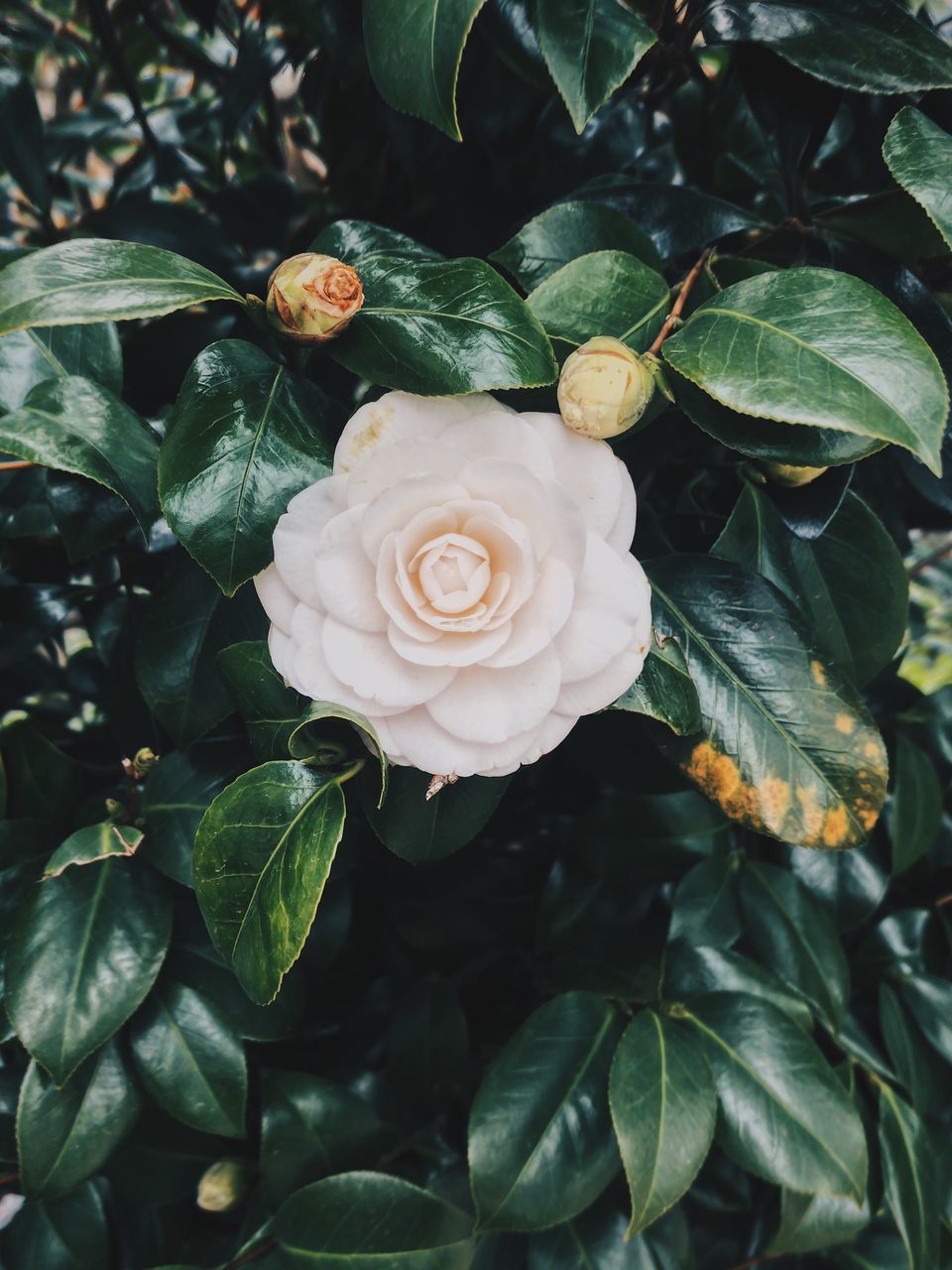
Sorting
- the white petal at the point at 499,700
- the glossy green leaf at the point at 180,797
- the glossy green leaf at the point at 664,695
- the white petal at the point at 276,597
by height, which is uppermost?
the white petal at the point at 276,597

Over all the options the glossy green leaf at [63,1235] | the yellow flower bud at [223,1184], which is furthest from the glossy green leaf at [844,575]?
the glossy green leaf at [63,1235]

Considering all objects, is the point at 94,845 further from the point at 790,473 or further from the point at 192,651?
the point at 790,473

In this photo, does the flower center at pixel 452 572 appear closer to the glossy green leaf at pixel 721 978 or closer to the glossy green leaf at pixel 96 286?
the glossy green leaf at pixel 96 286

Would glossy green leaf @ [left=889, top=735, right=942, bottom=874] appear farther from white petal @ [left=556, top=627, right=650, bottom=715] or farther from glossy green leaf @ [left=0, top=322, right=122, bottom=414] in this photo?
glossy green leaf @ [left=0, top=322, right=122, bottom=414]

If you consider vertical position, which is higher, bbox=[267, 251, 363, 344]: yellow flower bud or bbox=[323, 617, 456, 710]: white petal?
bbox=[267, 251, 363, 344]: yellow flower bud

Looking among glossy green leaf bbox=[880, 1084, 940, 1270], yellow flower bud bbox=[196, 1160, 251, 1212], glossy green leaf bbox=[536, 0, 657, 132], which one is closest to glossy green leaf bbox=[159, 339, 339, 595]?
glossy green leaf bbox=[536, 0, 657, 132]

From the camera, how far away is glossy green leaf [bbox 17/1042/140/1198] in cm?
62

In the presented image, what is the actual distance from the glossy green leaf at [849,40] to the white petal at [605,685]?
368mm

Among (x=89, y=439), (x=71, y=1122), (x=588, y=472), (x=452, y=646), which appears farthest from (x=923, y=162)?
(x=71, y=1122)

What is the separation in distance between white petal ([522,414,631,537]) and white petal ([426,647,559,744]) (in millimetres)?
70

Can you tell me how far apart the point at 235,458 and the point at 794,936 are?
1.99ft

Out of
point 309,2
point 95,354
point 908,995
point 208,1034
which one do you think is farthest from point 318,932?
point 309,2

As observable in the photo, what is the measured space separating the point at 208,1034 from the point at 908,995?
0.63m

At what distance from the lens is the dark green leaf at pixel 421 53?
1.52 ft
